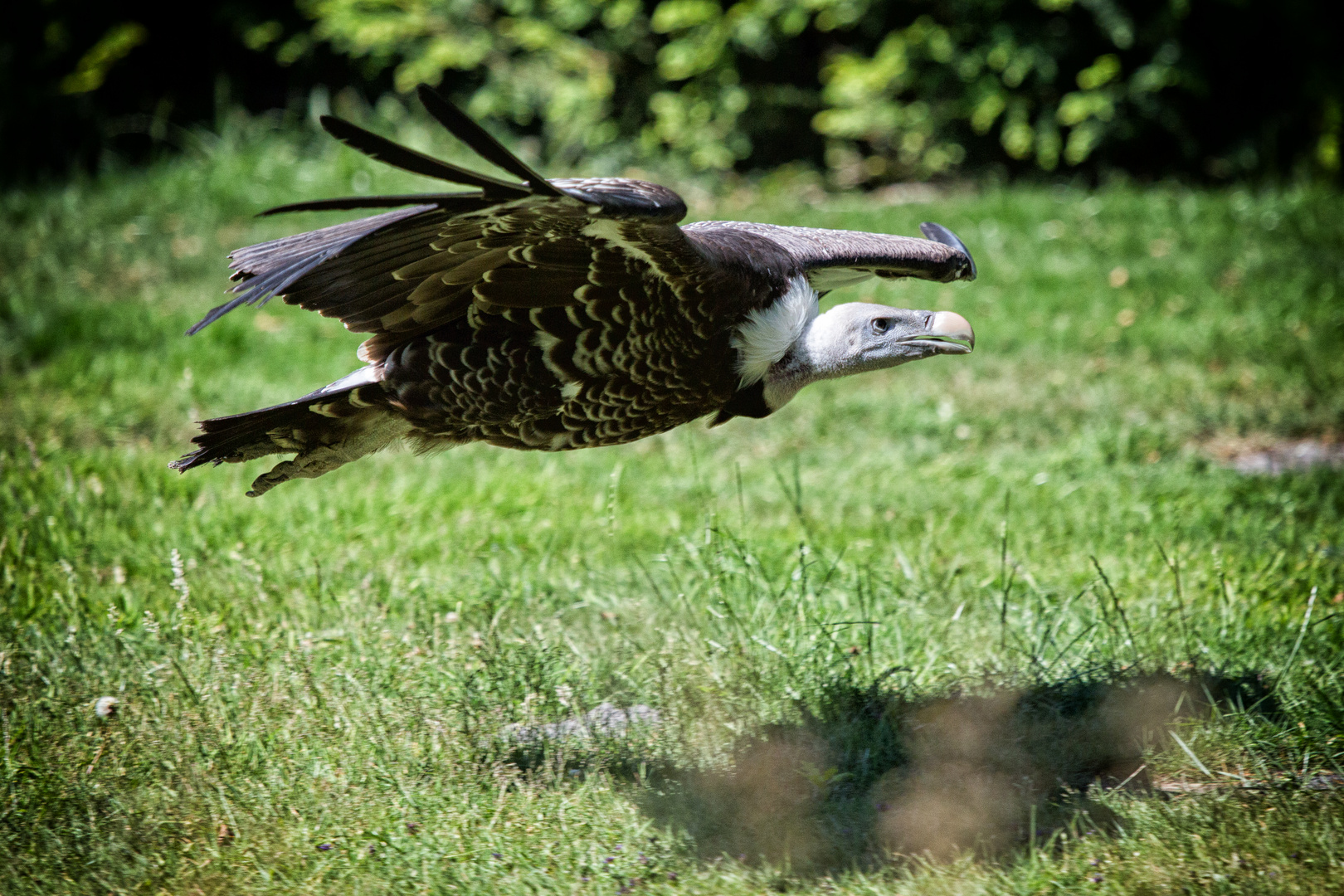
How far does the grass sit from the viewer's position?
2697 mm

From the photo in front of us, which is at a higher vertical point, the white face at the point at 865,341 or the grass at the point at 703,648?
the white face at the point at 865,341

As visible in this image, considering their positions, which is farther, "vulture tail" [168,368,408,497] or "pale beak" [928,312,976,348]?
"pale beak" [928,312,976,348]

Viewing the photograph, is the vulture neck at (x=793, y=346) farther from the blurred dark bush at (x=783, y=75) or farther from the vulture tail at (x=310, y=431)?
the blurred dark bush at (x=783, y=75)

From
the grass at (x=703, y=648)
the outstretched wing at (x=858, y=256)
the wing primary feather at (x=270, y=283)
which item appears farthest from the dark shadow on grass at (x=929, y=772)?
the wing primary feather at (x=270, y=283)

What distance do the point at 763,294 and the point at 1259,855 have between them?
1.71 meters

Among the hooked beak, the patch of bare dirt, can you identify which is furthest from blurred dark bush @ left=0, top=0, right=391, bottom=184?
the hooked beak

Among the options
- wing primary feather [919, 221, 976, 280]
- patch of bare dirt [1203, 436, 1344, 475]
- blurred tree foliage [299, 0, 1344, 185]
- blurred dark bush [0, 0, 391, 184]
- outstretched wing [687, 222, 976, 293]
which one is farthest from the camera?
blurred dark bush [0, 0, 391, 184]

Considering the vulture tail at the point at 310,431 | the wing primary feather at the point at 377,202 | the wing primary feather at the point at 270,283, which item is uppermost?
the wing primary feather at the point at 377,202

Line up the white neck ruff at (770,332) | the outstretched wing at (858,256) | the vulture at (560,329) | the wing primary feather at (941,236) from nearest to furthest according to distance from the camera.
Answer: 1. the vulture at (560,329)
2. the white neck ruff at (770,332)
3. the outstretched wing at (858,256)
4. the wing primary feather at (941,236)

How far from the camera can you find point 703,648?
331 centimetres

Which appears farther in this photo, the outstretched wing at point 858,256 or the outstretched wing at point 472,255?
the outstretched wing at point 858,256

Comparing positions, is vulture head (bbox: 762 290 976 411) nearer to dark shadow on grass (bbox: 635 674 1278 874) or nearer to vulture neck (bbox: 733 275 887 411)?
vulture neck (bbox: 733 275 887 411)

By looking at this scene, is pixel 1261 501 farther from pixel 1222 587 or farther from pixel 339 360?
pixel 339 360

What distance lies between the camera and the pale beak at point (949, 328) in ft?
9.61
